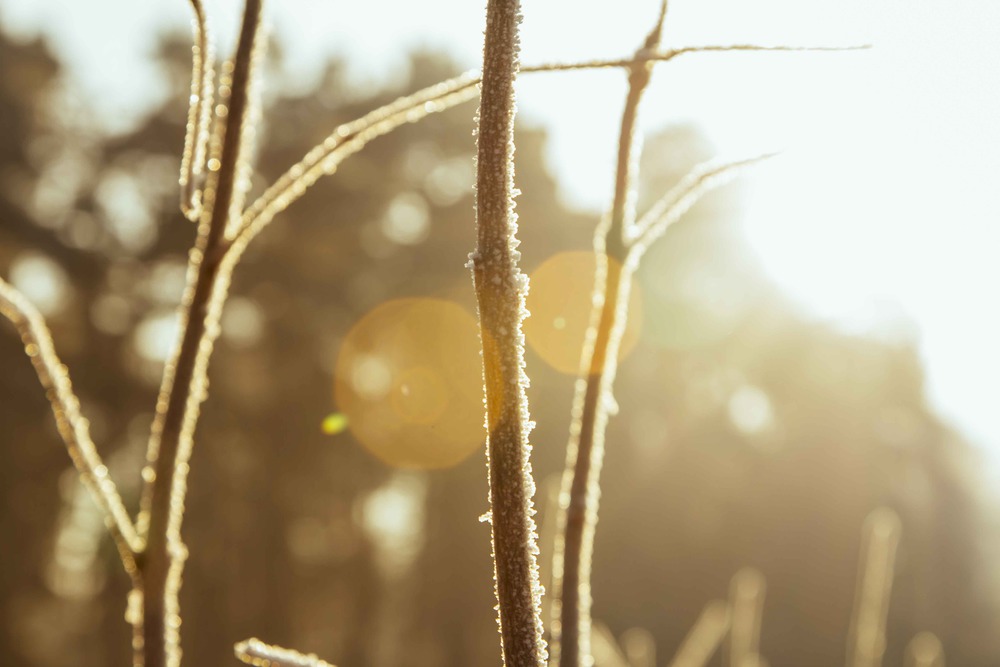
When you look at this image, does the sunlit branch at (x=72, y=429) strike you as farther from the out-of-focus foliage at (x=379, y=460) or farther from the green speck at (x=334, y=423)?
the green speck at (x=334, y=423)

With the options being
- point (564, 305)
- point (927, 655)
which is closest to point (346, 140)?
point (927, 655)

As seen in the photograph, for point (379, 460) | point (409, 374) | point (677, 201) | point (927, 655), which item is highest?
point (409, 374)

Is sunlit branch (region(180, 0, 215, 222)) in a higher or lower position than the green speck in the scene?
lower

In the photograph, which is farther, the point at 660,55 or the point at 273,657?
the point at 660,55

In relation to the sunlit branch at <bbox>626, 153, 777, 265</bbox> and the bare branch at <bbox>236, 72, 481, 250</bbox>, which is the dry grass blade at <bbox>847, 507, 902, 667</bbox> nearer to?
the sunlit branch at <bbox>626, 153, 777, 265</bbox>

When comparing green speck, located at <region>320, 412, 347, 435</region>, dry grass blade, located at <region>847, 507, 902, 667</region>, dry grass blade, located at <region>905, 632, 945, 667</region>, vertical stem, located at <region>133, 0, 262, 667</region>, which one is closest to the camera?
vertical stem, located at <region>133, 0, 262, 667</region>

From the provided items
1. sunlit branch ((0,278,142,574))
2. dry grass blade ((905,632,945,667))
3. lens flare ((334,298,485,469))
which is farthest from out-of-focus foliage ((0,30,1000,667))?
sunlit branch ((0,278,142,574))

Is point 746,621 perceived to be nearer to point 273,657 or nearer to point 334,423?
point 273,657
